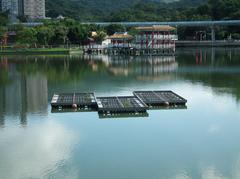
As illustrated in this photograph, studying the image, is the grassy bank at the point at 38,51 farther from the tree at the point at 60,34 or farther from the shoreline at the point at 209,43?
the shoreline at the point at 209,43

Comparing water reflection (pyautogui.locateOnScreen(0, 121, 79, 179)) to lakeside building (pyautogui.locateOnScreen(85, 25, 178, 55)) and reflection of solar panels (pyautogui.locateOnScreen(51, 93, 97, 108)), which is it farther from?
lakeside building (pyautogui.locateOnScreen(85, 25, 178, 55))

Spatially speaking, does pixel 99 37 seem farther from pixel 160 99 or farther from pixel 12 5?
pixel 12 5

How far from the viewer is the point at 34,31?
6306cm

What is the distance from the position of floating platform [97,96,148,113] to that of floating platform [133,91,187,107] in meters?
0.58

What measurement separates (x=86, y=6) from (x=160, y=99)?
13690 cm

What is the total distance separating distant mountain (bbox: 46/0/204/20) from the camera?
131 m

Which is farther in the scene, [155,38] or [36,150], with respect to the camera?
[155,38]

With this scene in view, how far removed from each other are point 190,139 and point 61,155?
445 cm

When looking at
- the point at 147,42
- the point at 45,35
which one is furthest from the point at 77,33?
the point at 147,42

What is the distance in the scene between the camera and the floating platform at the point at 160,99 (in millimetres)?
20672

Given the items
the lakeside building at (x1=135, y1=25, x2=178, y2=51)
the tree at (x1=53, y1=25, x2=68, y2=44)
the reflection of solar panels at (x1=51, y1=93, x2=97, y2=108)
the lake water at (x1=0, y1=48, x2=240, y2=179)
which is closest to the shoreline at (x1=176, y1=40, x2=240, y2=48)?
the lakeside building at (x1=135, y1=25, x2=178, y2=51)

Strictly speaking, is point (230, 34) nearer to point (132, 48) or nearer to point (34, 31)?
point (132, 48)

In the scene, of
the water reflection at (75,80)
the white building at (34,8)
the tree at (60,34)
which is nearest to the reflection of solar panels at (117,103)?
the water reflection at (75,80)

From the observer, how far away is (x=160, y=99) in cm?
2120
